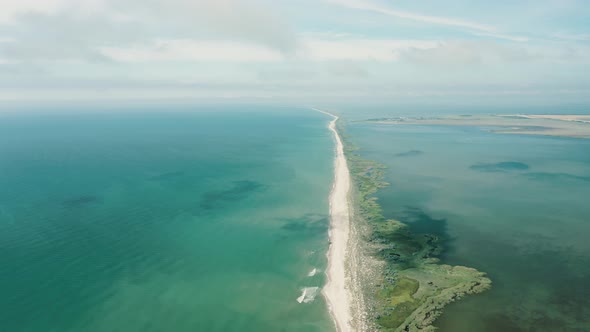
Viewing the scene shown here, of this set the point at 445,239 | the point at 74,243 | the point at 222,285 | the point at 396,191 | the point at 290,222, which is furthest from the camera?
the point at 396,191

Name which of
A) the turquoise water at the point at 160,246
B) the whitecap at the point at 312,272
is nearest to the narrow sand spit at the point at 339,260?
the turquoise water at the point at 160,246

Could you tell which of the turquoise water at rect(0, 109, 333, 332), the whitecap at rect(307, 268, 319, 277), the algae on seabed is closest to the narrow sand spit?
the turquoise water at rect(0, 109, 333, 332)

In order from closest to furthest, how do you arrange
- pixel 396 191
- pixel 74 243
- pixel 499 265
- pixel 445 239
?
pixel 499 265
pixel 74 243
pixel 445 239
pixel 396 191

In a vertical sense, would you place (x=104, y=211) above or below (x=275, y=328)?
above

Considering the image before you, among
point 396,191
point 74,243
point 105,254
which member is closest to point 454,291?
point 396,191

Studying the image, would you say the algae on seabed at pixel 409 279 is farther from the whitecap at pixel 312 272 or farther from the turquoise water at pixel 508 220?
the whitecap at pixel 312 272

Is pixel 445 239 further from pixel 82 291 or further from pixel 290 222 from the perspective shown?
pixel 82 291

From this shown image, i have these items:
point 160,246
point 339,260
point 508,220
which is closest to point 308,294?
point 339,260

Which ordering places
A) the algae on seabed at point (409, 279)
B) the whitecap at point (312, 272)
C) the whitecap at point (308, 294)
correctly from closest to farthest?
the algae on seabed at point (409, 279) → the whitecap at point (308, 294) → the whitecap at point (312, 272)

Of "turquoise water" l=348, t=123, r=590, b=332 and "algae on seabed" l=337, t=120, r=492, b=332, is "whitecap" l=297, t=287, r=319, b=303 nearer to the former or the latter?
"algae on seabed" l=337, t=120, r=492, b=332
